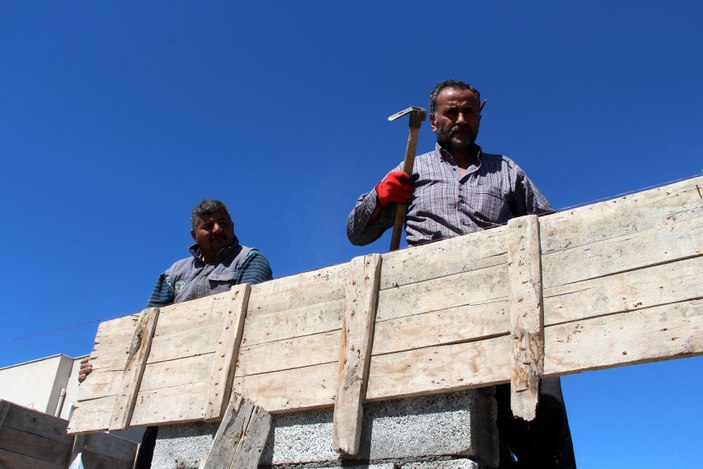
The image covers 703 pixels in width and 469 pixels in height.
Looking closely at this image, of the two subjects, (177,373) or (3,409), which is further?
(3,409)

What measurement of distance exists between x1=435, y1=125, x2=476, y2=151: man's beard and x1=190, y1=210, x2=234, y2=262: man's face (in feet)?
6.76

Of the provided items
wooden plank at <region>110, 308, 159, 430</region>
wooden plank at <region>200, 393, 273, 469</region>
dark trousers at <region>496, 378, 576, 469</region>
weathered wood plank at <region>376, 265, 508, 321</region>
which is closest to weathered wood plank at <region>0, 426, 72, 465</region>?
wooden plank at <region>110, 308, 159, 430</region>

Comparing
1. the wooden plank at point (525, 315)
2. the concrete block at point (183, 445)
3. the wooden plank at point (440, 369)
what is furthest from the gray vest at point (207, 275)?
the wooden plank at point (525, 315)

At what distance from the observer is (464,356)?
3.53 m

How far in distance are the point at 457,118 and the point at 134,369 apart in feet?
9.73

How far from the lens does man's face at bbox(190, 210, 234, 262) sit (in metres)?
5.85

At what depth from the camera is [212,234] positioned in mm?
5855

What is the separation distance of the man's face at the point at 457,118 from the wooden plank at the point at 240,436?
2.33m

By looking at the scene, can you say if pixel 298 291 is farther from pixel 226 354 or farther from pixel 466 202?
pixel 466 202

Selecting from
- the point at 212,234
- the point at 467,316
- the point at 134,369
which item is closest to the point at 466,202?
the point at 467,316

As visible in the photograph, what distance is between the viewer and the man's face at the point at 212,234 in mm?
5852

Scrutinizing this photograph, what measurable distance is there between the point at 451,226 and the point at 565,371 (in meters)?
1.41

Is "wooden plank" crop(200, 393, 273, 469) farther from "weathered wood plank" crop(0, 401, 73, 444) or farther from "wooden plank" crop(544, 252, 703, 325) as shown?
"weathered wood plank" crop(0, 401, 73, 444)

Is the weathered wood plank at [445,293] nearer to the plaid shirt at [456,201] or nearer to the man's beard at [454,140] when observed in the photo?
the plaid shirt at [456,201]
